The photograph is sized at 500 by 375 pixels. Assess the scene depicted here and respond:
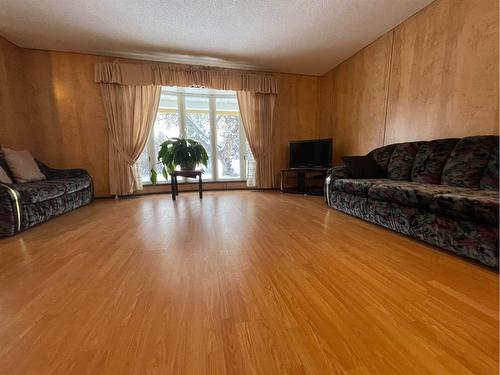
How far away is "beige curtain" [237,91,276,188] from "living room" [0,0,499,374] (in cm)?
4

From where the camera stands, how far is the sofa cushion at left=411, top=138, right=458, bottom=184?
7.20 feet

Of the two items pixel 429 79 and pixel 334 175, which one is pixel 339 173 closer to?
pixel 334 175

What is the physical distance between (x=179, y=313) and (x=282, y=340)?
485 millimetres

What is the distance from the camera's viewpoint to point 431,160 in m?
2.27

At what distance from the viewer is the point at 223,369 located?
73 cm

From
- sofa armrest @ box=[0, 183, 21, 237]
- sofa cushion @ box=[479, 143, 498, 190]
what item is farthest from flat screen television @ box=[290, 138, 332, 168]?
sofa armrest @ box=[0, 183, 21, 237]

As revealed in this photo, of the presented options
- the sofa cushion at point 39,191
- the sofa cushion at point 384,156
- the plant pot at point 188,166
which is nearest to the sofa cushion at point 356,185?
the sofa cushion at point 384,156

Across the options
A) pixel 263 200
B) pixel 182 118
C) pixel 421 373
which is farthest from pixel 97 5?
pixel 421 373

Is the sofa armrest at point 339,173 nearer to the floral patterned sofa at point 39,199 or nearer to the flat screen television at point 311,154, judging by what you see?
the flat screen television at point 311,154

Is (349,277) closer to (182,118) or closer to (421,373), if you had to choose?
(421,373)

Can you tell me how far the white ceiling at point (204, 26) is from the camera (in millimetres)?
2467

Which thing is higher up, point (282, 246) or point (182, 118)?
point (182, 118)

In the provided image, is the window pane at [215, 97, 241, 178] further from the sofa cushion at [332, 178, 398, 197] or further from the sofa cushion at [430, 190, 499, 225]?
the sofa cushion at [430, 190, 499, 225]

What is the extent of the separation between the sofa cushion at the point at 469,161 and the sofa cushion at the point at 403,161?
1.43 ft
